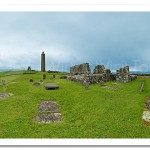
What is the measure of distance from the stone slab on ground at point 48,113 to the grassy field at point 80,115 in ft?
1.25

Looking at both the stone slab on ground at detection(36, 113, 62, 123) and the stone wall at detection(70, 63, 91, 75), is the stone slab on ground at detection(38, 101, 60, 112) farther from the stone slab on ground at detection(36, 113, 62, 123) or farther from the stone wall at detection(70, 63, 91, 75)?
the stone wall at detection(70, 63, 91, 75)

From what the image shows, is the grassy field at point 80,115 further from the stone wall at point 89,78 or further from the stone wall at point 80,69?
the stone wall at point 80,69

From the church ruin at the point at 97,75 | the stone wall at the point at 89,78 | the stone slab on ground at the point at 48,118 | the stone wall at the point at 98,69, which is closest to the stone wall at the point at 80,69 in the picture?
the church ruin at the point at 97,75

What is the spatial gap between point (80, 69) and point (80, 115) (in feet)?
77.3

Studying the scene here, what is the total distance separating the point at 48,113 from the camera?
19750 millimetres

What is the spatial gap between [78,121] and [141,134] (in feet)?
14.8

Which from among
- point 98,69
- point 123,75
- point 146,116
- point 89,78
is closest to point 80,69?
point 98,69

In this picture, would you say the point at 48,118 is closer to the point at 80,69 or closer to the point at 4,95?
the point at 4,95

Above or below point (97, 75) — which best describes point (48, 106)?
below

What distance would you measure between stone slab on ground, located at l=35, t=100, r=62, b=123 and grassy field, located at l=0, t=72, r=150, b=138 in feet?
1.25

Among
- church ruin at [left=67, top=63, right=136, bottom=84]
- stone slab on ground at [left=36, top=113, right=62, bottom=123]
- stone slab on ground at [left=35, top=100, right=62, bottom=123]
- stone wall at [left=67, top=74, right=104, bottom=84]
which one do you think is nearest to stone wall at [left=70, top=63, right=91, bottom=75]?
church ruin at [left=67, top=63, right=136, bottom=84]

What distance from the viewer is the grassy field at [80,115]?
53.8ft

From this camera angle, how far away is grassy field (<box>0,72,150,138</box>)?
1639 centimetres
